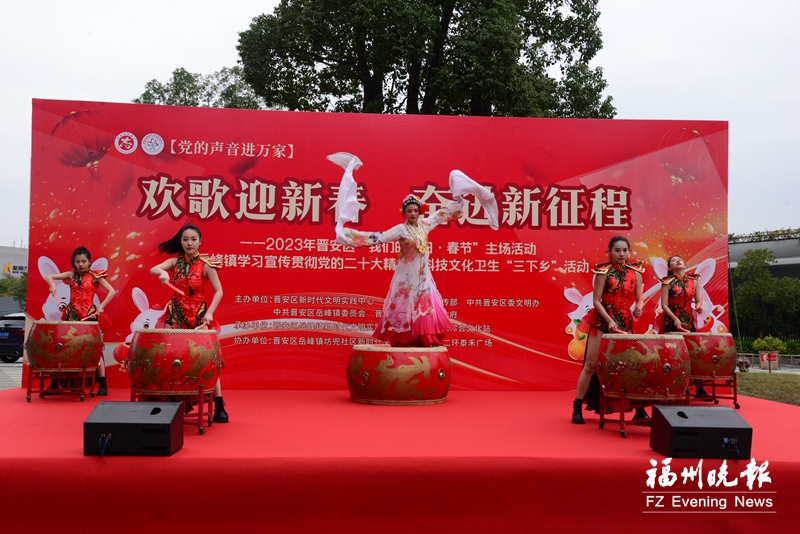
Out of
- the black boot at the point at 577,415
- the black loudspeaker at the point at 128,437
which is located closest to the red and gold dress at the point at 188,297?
the black loudspeaker at the point at 128,437

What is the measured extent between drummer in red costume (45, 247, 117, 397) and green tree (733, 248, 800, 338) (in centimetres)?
1857

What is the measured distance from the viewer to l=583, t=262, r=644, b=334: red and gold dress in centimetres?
424

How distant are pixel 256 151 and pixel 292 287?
122cm

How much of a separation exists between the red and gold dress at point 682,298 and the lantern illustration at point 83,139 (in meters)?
4.77

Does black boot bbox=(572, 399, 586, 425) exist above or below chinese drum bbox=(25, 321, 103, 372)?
below

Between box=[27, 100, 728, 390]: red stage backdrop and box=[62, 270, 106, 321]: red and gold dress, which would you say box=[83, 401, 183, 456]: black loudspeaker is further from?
box=[27, 100, 728, 390]: red stage backdrop

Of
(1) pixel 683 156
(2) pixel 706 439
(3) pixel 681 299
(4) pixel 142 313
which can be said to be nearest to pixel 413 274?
(3) pixel 681 299

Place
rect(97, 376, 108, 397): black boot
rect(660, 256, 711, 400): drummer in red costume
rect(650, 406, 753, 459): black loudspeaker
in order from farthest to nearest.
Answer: rect(660, 256, 711, 400): drummer in red costume < rect(97, 376, 108, 397): black boot < rect(650, 406, 753, 459): black loudspeaker

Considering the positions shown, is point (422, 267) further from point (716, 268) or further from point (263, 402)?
point (716, 268)

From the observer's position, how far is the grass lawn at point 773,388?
8.15 meters

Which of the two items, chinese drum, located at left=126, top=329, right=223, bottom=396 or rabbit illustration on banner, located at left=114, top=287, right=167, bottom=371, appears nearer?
chinese drum, located at left=126, top=329, right=223, bottom=396

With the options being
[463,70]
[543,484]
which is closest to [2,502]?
[543,484]

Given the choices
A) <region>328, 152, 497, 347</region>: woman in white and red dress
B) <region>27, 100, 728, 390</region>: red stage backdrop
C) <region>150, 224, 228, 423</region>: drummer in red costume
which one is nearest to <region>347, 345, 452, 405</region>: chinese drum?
<region>328, 152, 497, 347</region>: woman in white and red dress

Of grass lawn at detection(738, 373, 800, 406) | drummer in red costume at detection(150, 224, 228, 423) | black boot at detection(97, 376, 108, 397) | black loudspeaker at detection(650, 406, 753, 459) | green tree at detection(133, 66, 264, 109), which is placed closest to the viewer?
black loudspeaker at detection(650, 406, 753, 459)
